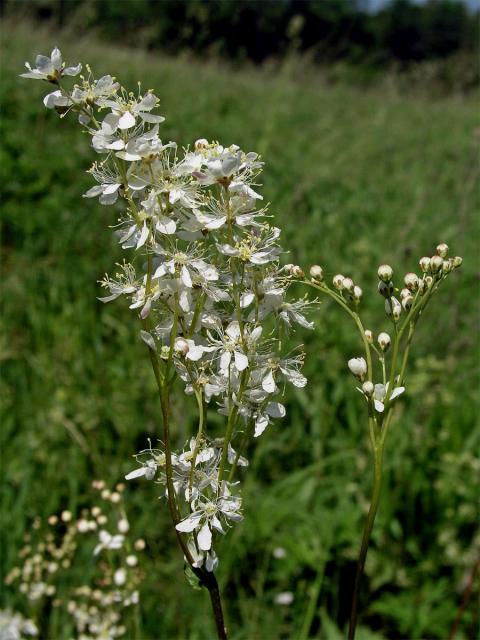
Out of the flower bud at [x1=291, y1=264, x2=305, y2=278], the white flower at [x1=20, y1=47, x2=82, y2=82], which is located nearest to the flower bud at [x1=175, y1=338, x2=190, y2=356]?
the flower bud at [x1=291, y1=264, x2=305, y2=278]

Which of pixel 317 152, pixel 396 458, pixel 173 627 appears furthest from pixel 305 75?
pixel 173 627

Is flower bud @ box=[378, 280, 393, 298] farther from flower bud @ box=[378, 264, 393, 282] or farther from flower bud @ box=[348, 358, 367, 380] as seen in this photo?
flower bud @ box=[348, 358, 367, 380]

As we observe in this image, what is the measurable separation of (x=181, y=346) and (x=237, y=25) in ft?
20.6

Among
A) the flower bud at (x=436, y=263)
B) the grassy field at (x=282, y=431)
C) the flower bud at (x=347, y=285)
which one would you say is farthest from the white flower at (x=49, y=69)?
the grassy field at (x=282, y=431)

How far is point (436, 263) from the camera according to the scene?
1.17 m

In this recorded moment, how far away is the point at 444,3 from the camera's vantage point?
852 inches

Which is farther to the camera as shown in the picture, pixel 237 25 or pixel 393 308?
pixel 237 25

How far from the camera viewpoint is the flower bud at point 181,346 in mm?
1069

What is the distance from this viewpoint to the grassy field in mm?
2682

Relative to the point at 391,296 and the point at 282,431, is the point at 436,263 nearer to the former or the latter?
the point at 391,296

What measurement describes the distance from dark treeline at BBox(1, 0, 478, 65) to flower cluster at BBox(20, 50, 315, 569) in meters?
3.84

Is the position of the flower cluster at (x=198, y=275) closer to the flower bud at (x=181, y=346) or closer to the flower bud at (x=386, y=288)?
the flower bud at (x=181, y=346)

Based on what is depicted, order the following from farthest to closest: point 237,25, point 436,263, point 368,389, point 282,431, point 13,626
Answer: point 237,25
point 282,431
point 13,626
point 436,263
point 368,389

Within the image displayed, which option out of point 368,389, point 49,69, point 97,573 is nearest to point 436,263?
point 368,389
